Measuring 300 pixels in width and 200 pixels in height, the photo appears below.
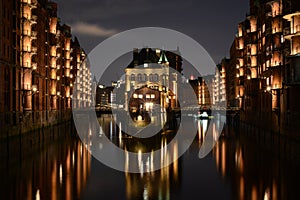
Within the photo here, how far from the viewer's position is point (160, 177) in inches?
939

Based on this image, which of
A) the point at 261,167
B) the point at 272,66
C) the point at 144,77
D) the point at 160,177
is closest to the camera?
the point at 160,177

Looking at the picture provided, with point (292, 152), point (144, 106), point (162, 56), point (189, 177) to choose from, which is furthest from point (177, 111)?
point (162, 56)

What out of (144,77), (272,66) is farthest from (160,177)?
(144,77)

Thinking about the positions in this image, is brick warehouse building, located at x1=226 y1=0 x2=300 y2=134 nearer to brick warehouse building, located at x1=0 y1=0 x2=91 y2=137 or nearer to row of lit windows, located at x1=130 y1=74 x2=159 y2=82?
brick warehouse building, located at x1=0 y1=0 x2=91 y2=137

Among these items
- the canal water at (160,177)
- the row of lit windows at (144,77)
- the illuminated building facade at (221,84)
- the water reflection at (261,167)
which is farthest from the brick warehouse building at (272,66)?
the row of lit windows at (144,77)

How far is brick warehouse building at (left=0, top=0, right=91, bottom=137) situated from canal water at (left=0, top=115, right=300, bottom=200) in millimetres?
12225

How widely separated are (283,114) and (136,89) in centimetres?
12967

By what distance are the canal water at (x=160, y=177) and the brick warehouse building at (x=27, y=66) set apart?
40.1 feet

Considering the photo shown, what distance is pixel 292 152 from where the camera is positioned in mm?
31516

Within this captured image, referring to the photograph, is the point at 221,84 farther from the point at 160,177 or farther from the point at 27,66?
the point at 160,177

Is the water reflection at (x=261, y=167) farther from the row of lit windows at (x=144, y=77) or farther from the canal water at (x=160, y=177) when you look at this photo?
the row of lit windows at (x=144, y=77)

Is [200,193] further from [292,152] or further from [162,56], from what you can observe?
[162,56]

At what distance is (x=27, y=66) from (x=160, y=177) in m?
33.1

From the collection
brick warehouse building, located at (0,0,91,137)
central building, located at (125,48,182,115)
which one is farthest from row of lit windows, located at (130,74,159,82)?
brick warehouse building, located at (0,0,91,137)
